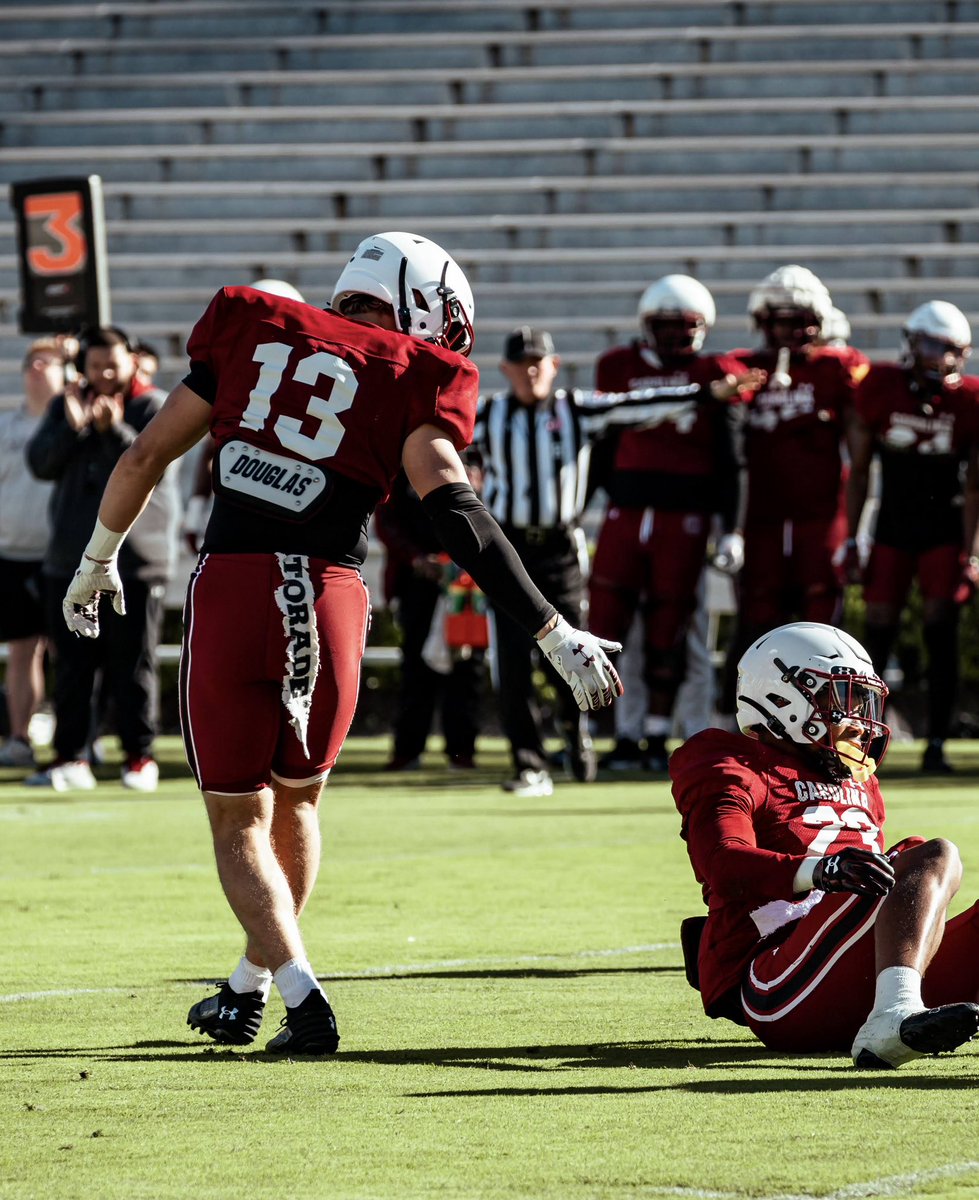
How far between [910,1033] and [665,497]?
801 centimetres

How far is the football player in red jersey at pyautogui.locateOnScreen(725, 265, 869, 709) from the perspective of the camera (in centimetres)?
1179

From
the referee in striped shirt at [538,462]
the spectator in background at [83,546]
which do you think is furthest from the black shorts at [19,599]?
the referee in striped shirt at [538,462]

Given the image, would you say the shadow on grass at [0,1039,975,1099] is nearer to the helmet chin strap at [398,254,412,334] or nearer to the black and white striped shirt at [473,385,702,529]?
the helmet chin strap at [398,254,412,334]

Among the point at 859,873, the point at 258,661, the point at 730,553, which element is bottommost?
the point at 730,553

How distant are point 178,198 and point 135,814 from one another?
13798mm

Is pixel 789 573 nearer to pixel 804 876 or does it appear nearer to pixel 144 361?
pixel 144 361

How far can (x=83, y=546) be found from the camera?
11.0 meters

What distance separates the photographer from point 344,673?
183 inches

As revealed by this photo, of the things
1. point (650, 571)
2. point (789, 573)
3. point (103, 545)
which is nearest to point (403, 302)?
point (103, 545)

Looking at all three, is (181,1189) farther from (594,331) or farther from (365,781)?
(594,331)

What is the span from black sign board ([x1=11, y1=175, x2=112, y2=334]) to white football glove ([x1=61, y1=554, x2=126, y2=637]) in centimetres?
764

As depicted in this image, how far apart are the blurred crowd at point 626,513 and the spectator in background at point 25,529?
0.01 meters

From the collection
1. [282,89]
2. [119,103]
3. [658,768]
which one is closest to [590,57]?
[282,89]

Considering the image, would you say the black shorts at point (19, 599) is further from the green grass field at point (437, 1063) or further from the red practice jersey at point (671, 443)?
the green grass field at point (437, 1063)
